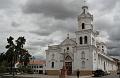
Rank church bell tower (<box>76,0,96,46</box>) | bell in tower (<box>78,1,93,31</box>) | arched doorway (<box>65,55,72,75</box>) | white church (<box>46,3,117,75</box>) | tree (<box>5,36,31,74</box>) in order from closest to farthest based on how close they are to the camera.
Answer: white church (<box>46,3,117,75</box>), church bell tower (<box>76,0,96,46</box>), bell in tower (<box>78,1,93,31</box>), arched doorway (<box>65,55,72,75</box>), tree (<box>5,36,31,74</box>)

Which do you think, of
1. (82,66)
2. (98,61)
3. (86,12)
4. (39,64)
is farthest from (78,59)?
(39,64)

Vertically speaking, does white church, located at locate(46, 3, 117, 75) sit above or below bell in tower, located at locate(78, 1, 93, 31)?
below

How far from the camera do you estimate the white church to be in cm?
6894

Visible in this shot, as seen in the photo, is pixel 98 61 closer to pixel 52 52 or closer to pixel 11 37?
pixel 52 52

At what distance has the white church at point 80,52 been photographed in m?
68.9

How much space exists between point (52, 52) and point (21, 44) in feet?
45.5

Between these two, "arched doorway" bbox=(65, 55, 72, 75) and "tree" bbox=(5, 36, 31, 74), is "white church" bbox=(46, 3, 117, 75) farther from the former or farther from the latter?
"tree" bbox=(5, 36, 31, 74)

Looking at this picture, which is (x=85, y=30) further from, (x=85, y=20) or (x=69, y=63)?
(x=69, y=63)

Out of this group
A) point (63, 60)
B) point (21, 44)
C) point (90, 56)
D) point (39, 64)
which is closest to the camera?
point (90, 56)

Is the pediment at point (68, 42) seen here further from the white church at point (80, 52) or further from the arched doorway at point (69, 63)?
the arched doorway at point (69, 63)

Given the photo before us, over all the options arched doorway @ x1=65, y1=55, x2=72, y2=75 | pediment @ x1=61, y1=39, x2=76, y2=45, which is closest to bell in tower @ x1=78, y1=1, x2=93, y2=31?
pediment @ x1=61, y1=39, x2=76, y2=45

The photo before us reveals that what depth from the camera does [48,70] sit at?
76938mm

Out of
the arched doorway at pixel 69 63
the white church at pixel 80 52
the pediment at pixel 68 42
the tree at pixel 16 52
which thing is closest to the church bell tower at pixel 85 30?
the white church at pixel 80 52

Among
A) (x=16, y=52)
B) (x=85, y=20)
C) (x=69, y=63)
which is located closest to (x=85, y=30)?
(x=85, y=20)
